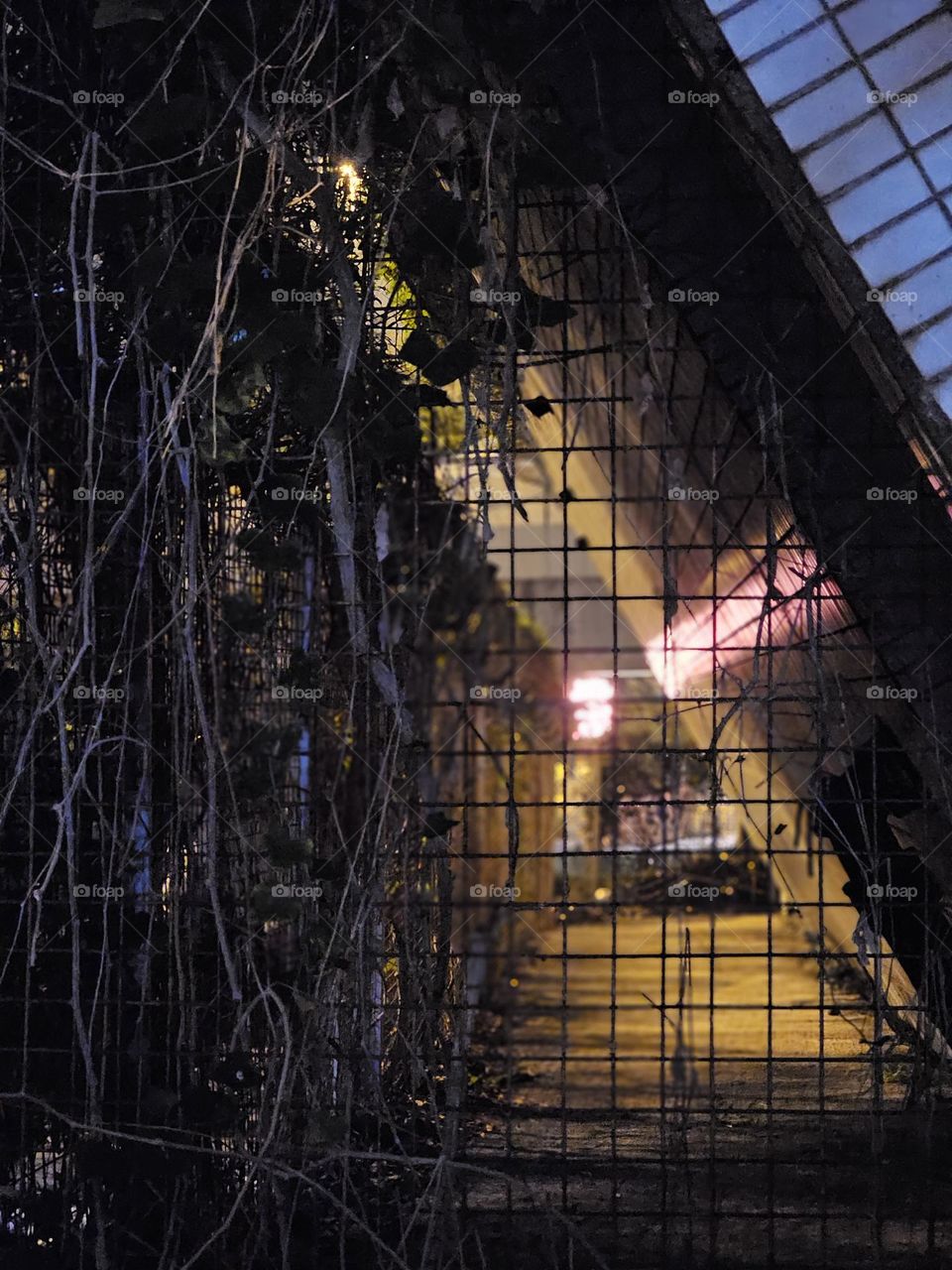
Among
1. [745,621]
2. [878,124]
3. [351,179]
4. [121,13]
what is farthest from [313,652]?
[745,621]

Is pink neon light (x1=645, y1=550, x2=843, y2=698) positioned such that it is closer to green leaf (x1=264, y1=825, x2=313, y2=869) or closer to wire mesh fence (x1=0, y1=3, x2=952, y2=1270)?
wire mesh fence (x1=0, y1=3, x2=952, y2=1270)

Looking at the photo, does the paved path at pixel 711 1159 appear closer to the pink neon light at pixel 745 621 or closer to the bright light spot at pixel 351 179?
the pink neon light at pixel 745 621

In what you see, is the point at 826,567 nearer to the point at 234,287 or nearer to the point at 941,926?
the point at 941,926

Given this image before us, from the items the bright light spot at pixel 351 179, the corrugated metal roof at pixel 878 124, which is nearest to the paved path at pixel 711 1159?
the corrugated metal roof at pixel 878 124

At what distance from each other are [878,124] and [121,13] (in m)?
2.18

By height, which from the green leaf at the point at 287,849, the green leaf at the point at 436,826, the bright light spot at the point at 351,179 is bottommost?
the green leaf at the point at 287,849

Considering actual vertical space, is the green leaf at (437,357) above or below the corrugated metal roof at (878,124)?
below

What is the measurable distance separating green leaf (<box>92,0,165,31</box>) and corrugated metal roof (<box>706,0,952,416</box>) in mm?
1607

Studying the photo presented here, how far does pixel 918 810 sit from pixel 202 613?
2.41 metres

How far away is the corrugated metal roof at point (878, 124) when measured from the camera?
12.8 ft

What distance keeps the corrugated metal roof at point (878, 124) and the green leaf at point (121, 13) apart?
161cm

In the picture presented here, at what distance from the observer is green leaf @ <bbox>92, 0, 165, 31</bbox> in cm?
383

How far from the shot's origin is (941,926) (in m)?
4.63

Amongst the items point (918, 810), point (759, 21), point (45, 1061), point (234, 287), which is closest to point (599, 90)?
point (759, 21)
